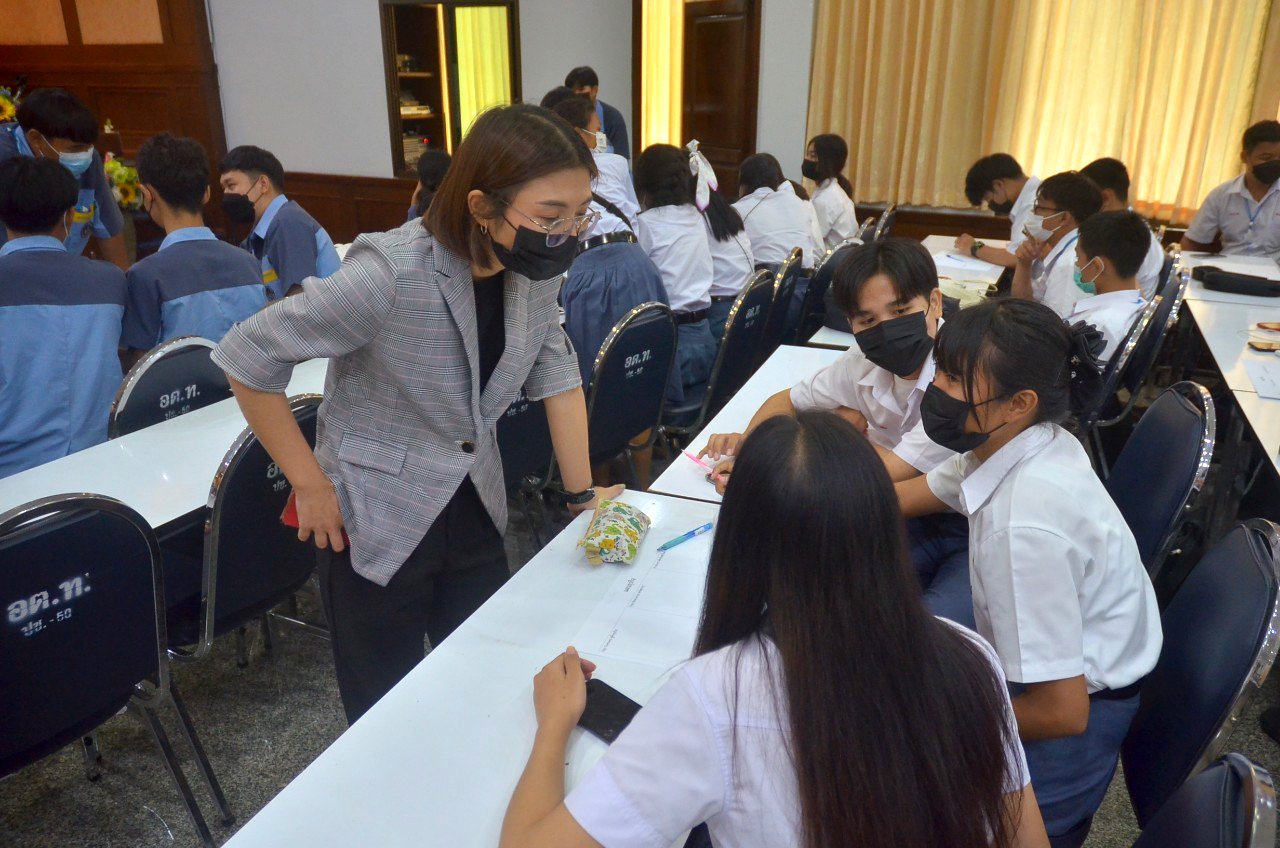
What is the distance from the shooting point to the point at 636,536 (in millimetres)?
1629

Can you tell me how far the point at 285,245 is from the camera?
354 cm

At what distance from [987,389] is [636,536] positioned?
0.64m

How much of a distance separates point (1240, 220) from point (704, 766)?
5394 mm

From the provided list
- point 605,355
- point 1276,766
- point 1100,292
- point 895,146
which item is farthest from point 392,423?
point 895,146

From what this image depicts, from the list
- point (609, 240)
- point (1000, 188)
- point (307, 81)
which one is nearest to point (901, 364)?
point (609, 240)

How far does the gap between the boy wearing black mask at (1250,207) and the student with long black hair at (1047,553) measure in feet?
14.3

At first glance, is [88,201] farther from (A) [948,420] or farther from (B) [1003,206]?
(B) [1003,206]

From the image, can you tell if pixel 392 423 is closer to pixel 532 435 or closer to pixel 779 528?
pixel 779 528

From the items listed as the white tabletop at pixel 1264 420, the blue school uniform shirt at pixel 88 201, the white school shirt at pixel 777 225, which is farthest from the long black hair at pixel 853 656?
the blue school uniform shirt at pixel 88 201

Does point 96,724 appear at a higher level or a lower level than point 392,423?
lower

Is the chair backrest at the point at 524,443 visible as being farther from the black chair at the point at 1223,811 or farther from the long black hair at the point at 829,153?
the long black hair at the point at 829,153

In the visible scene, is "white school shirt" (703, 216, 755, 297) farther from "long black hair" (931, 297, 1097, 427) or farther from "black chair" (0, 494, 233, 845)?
"black chair" (0, 494, 233, 845)

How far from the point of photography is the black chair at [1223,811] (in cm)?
79

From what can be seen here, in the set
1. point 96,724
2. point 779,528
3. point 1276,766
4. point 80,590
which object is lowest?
point 1276,766
